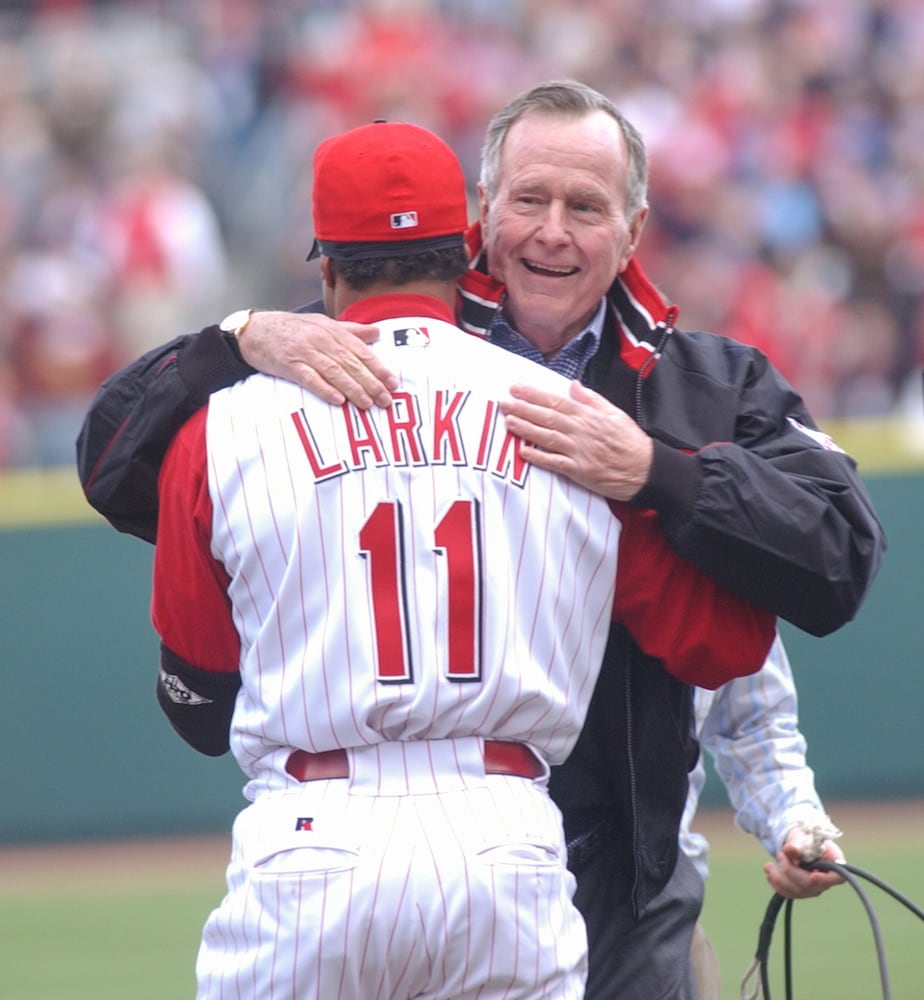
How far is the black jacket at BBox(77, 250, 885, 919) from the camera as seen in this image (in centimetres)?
277

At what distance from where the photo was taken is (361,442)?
105 inches

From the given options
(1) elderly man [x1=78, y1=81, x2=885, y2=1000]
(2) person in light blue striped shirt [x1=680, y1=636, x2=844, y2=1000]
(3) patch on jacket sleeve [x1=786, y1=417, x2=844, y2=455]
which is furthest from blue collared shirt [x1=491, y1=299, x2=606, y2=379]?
(2) person in light blue striped shirt [x1=680, y1=636, x2=844, y2=1000]

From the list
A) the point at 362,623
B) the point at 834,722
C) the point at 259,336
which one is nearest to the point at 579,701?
the point at 362,623

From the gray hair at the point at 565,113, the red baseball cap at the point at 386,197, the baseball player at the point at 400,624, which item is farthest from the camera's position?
the gray hair at the point at 565,113

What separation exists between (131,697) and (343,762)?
17.3ft

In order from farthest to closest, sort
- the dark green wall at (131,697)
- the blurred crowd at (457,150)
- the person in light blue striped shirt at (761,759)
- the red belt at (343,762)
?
the blurred crowd at (457,150)
the dark green wall at (131,697)
the person in light blue striped shirt at (761,759)
the red belt at (343,762)

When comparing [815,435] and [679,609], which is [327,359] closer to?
[679,609]

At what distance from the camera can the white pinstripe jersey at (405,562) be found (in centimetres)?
260

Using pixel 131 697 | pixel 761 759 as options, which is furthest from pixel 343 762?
pixel 131 697

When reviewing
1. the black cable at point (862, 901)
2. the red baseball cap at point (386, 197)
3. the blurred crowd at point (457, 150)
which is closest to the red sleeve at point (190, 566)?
the red baseball cap at point (386, 197)

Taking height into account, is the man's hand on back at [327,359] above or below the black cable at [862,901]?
above

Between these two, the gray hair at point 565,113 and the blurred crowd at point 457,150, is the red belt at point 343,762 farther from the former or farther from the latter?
the blurred crowd at point 457,150

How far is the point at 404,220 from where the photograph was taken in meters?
2.77

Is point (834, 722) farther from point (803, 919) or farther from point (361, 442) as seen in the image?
point (361, 442)
